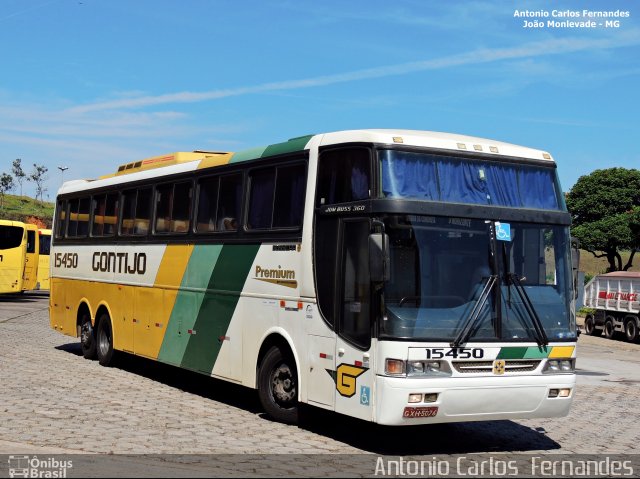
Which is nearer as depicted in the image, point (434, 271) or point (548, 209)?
point (434, 271)

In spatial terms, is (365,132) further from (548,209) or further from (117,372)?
(117,372)

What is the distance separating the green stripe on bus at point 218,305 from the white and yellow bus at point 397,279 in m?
0.04

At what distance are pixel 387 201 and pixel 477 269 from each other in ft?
3.92

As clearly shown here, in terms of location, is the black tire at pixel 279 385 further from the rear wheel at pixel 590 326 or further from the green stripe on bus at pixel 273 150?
the rear wheel at pixel 590 326

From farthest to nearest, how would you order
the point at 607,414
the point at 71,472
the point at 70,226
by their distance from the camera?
the point at 70,226, the point at 607,414, the point at 71,472

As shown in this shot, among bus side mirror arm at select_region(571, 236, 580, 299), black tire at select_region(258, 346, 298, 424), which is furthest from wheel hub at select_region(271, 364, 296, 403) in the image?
bus side mirror arm at select_region(571, 236, 580, 299)

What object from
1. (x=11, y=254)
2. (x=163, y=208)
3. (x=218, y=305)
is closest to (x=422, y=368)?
(x=218, y=305)

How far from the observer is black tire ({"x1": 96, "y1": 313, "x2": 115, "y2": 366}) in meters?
17.3

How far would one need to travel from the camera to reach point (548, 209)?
34.4 ft

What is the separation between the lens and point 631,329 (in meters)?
34.4

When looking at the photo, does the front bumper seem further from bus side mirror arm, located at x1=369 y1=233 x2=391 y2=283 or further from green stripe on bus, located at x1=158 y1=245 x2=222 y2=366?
green stripe on bus, located at x1=158 y1=245 x2=222 y2=366

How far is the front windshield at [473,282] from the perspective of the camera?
30.9ft

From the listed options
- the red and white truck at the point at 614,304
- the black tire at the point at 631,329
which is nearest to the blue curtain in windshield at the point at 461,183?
the red and white truck at the point at 614,304

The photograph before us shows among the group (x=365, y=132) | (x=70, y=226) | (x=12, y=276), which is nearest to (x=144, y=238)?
(x=70, y=226)
